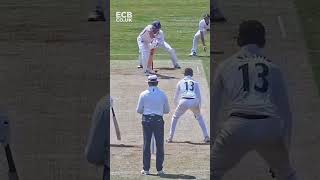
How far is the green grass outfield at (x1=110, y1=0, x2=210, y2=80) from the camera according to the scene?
20.1 meters

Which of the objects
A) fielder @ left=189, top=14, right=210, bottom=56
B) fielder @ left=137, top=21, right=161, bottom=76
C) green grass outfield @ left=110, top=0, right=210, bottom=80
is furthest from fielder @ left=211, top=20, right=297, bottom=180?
fielder @ left=189, top=14, right=210, bottom=56

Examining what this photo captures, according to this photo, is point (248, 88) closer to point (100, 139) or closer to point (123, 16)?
point (100, 139)

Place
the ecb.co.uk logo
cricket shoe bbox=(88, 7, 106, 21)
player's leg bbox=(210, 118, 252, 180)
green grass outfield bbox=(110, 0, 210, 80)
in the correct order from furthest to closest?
the ecb.co.uk logo → green grass outfield bbox=(110, 0, 210, 80) → cricket shoe bbox=(88, 7, 106, 21) → player's leg bbox=(210, 118, 252, 180)

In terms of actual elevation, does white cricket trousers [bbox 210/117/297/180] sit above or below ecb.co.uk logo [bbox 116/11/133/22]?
below

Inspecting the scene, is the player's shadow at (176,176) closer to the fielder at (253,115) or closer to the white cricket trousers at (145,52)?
the fielder at (253,115)

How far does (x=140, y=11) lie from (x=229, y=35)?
9024 millimetres

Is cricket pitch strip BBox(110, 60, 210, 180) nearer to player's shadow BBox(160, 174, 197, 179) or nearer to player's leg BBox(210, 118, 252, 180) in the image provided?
player's shadow BBox(160, 174, 197, 179)

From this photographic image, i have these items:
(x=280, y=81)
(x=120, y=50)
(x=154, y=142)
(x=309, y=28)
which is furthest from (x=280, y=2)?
(x=280, y=81)

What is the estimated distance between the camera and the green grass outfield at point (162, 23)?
20.1 metres

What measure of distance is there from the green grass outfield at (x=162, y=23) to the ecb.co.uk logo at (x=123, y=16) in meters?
0.15

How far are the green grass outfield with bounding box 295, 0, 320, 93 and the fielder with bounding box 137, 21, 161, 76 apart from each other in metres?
3.41

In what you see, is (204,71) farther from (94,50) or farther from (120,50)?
(120,50)

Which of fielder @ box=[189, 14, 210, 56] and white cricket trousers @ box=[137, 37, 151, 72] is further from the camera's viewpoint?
fielder @ box=[189, 14, 210, 56]

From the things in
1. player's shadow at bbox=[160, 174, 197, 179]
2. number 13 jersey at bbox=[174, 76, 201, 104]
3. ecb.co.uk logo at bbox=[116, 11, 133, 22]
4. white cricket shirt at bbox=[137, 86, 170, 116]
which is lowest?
player's shadow at bbox=[160, 174, 197, 179]
